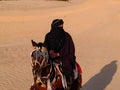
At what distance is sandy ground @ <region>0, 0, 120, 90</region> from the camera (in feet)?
47.1

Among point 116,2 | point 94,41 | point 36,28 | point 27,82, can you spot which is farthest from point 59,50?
point 116,2

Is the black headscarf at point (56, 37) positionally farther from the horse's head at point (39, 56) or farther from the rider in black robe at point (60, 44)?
the horse's head at point (39, 56)

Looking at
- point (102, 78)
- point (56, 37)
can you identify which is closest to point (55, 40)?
point (56, 37)

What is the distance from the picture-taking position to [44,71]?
319 inches

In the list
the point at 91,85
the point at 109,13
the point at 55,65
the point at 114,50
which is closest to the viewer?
the point at 55,65

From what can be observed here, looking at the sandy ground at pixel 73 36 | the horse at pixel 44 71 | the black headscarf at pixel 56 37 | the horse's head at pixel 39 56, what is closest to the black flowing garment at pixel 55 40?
the black headscarf at pixel 56 37

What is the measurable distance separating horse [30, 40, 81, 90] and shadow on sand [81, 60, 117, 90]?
176 inches

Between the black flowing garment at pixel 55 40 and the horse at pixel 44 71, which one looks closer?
the horse at pixel 44 71

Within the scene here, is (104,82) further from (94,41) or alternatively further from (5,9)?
(5,9)

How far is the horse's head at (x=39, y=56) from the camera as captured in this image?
770cm

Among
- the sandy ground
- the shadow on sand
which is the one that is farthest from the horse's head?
the shadow on sand

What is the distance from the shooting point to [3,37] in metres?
22.8

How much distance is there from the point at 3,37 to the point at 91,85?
10.3 meters

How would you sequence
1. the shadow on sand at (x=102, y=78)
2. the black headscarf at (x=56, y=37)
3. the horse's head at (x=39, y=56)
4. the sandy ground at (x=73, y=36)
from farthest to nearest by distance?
the sandy ground at (x=73, y=36) < the shadow on sand at (x=102, y=78) < the black headscarf at (x=56, y=37) < the horse's head at (x=39, y=56)
